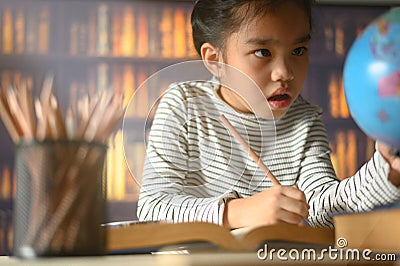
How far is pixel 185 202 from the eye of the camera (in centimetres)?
116

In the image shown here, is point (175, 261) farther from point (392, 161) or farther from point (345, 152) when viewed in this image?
point (345, 152)

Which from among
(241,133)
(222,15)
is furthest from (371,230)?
(222,15)

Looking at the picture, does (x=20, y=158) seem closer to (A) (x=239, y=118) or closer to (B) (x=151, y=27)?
(A) (x=239, y=118)

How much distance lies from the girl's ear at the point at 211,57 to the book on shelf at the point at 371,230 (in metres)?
0.64

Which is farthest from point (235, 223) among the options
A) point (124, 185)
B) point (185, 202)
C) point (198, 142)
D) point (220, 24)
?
point (124, 185)

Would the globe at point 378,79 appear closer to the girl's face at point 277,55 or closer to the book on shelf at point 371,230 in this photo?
the book on shelf at point 371,230

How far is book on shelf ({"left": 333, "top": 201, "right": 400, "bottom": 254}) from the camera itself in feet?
2.63

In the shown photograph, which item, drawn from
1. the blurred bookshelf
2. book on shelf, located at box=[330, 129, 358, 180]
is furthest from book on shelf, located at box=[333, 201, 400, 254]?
book on shelf, located at box=[330, 129, 358, 180]

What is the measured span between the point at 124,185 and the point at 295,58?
239 centimetres

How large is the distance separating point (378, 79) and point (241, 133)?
1.94ft

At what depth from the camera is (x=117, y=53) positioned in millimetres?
3666

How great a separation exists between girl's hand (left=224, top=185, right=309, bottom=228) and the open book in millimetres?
153

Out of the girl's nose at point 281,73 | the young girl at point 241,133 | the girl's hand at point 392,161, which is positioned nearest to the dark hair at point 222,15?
the young girl at point 241,133

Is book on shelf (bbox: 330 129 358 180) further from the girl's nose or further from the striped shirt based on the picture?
the girl's nose
